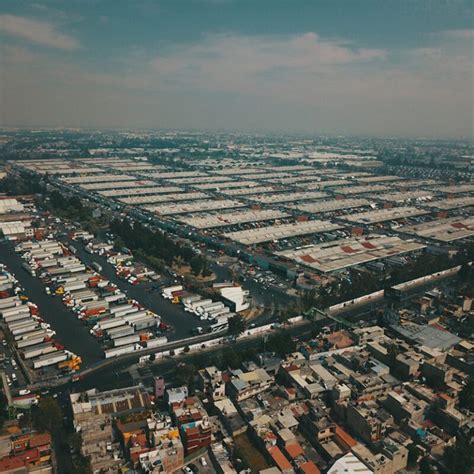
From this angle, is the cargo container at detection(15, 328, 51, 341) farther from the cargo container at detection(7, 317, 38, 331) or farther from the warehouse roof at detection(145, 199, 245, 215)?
the warehouse roof at detection(145, 199, 245, 215)

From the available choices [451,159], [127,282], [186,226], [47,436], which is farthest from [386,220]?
[451,159]

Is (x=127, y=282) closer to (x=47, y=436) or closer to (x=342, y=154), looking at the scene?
(x=47, y=436)

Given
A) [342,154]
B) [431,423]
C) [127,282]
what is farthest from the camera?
[342,154]

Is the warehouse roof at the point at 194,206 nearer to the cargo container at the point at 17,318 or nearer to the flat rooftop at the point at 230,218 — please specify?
the flat rooftop at the point at 230,218

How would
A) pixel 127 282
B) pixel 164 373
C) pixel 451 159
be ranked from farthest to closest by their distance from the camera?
pixel 451 159, pixel 127 282, pixel 164 373

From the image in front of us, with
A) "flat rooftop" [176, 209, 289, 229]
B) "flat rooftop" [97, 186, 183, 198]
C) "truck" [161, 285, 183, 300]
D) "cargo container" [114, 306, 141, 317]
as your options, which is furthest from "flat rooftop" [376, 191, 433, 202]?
"cargo container" [114, 306, 141, 317]

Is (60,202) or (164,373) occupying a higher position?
(60,202)

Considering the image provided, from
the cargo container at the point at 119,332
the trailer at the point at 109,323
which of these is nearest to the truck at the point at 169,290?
the trailer at the point at 109,323
